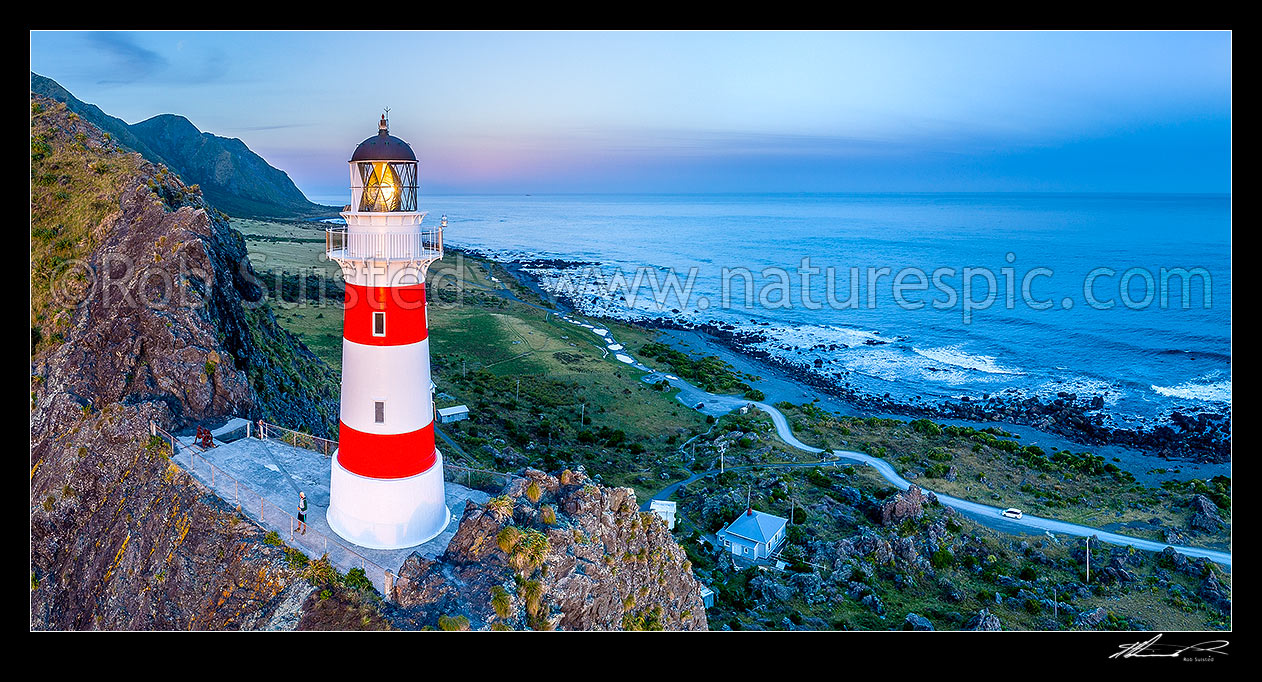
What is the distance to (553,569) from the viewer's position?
41.6 feet

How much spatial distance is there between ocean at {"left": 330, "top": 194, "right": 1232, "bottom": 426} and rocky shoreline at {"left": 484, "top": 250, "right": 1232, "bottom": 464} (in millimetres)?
1502


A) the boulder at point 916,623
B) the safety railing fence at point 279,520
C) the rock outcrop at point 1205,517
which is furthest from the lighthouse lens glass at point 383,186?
the rock outcrop at point 1205,517

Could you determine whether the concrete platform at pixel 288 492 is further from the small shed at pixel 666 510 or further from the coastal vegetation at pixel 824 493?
the small shed at pixel 666 510

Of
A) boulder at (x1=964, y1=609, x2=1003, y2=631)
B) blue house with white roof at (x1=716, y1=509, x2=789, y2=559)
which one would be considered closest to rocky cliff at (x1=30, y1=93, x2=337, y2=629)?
blue house with white roof at (x1=716, y1=509, x2=789, y2=559)

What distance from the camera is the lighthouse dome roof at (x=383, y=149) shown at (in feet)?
41.1

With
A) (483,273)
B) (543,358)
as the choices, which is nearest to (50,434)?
(543,358)

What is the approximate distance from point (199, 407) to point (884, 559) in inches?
983

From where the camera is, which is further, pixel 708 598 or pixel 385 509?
pixel 708 598

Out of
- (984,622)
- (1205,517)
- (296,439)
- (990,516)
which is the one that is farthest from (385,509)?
(1205,517)

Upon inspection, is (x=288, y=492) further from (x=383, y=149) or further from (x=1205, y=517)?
(x=1205, y=517)

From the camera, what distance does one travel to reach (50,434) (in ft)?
57.5

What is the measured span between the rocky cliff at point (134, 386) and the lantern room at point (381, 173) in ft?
22.2

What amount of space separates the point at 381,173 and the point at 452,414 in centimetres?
2671
